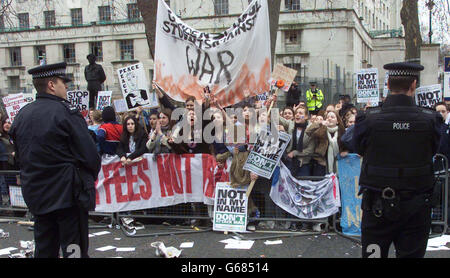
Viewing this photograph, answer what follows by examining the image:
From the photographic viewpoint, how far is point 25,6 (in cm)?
4184

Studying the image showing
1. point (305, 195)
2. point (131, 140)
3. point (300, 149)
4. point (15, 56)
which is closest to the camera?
point (305, 195)

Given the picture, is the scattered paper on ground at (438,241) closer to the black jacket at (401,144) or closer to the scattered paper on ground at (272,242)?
the scattered paper on ground at (272,242)

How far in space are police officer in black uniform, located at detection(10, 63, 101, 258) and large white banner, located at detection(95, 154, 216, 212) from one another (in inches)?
128

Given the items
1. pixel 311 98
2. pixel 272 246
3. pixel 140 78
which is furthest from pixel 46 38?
pixel 272 246

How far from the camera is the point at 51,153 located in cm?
374

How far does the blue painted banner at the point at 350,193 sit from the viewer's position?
6430mm

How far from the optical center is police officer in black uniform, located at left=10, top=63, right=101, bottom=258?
374 cm

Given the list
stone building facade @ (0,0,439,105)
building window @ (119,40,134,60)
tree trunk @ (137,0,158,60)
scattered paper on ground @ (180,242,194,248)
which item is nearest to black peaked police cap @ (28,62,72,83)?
scattered paper on ground @ (180,242,194,248)

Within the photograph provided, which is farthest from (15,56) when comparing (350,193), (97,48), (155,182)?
(350,193)

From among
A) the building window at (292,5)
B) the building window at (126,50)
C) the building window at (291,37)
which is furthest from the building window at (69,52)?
the building window at (292,5)

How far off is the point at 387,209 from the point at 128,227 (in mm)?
4697

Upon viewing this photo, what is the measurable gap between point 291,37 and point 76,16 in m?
22.2

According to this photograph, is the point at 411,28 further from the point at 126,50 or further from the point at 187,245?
the point at 126,50
